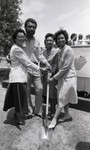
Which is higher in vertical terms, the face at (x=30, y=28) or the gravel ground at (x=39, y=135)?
the face at (x=30, y=28)

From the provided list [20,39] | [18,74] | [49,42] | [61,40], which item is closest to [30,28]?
[20,39]

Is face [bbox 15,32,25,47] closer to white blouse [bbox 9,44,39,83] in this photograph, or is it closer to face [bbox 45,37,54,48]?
white blouse [bbox 9,44,39,83]

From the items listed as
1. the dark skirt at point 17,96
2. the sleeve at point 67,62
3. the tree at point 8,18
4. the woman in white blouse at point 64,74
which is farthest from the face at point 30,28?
the tree at point 8,18

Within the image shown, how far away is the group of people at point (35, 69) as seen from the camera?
11.2 feet

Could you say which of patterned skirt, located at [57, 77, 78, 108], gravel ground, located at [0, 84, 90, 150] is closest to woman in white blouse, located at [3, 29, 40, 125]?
gravel ground, located at [0, 84, 90, 150]

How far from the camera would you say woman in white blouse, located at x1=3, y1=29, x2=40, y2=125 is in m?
3.39

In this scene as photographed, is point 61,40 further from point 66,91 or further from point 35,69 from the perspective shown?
point 66,91

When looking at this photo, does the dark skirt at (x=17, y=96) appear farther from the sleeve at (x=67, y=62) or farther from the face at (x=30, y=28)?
the face at (x=30, y=28)

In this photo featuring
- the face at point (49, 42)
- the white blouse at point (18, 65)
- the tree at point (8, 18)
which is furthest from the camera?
the tree at point (8, 18)

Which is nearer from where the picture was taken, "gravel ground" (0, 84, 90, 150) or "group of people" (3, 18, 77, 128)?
"gravel ground" (0, 84, 90, 150)

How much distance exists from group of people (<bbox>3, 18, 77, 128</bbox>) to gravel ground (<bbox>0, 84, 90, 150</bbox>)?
19 centimetres

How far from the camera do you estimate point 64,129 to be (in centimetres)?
356

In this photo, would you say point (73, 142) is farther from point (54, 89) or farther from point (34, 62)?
point (34, 62)

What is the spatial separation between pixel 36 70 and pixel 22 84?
44cm
